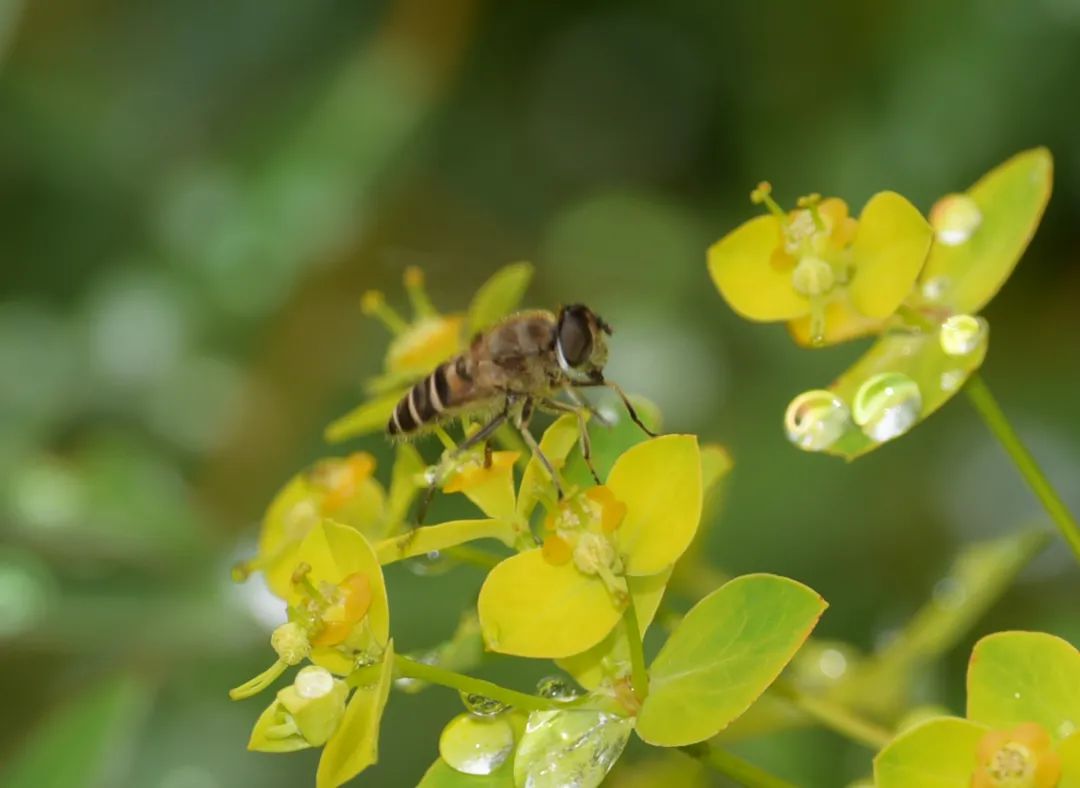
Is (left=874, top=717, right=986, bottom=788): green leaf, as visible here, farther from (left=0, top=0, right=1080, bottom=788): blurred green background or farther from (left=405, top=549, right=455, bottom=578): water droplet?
(left=0, top=0, right=1080, bottom=788): blurred green background

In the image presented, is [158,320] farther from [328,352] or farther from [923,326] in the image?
[923,326]

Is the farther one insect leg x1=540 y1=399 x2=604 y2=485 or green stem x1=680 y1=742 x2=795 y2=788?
insect leg x1=540 y1=399 x2=604 y2=485

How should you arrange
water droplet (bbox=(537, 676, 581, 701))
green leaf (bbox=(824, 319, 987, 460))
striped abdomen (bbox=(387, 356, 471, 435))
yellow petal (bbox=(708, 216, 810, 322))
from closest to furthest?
1. water droplet (bbox=(537, 676, 581, 701))
2. green leaf (bbox=(824, 319, 987, 460))
3. yellow petal (bbox=(708, 216, 810, 322))
4. striped abdomen (bbox=(387, 356, 471, 435))

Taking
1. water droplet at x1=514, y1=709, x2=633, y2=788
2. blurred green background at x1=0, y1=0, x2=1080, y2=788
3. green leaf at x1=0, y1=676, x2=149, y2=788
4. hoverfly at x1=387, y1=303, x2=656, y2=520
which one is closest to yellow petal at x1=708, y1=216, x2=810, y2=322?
hoverfly at x1=387, y1=303, x2=656, y2=520

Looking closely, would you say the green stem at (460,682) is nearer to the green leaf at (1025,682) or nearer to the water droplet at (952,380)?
the green leaf at (1025,682)

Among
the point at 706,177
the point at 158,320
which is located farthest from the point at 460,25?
the point at 158,320

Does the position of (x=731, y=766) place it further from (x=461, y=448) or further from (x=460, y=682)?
(x=461, y=448)
